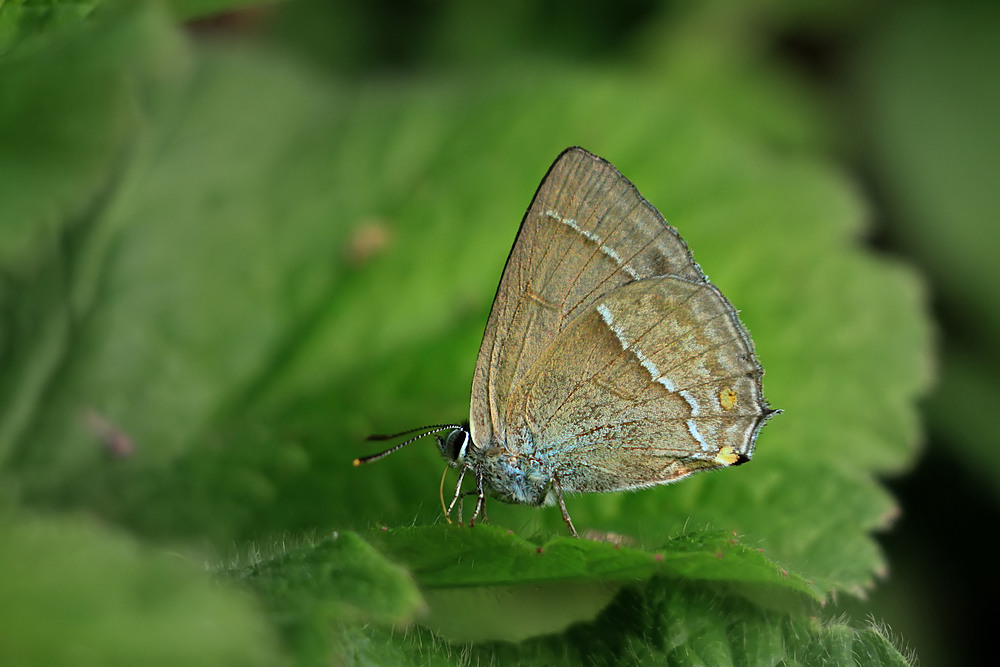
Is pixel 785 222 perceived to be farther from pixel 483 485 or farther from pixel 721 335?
pixel 483 485

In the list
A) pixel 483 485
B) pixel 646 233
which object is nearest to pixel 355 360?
pixel 483 485

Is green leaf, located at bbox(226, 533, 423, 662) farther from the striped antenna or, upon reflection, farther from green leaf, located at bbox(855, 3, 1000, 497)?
green leaf, located at bbox(855, 3, 1000, 497)

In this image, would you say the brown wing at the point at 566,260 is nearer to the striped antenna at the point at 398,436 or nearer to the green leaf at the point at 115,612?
the striped antenna at the point at 398,436

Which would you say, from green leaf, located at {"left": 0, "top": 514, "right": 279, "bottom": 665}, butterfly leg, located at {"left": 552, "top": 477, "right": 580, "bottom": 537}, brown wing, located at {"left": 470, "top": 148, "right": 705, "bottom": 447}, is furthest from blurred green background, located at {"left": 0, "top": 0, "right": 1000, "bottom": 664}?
brown wing, located at {"left": 470, "top": 148, "right": 705, "bottom": 447}

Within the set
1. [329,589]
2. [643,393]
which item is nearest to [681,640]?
[329,589]

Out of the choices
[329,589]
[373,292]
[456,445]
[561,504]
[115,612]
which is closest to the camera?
[115,612]

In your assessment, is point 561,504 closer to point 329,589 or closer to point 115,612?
point 329,589

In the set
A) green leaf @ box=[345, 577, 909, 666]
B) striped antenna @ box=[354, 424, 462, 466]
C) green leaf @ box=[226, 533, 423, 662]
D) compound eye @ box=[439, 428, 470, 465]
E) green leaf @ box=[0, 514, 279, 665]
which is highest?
green leaf @ box=[0, 514, 279, 665]
